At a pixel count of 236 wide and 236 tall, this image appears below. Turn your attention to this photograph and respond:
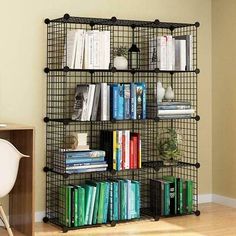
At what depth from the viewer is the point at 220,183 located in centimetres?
589

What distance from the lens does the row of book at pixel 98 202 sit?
4812 mm

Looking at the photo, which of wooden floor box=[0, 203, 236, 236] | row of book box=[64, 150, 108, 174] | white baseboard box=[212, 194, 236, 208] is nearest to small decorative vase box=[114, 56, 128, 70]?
row of book box=[64, 150, 108, 174]

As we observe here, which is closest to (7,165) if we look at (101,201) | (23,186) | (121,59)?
(23,186)

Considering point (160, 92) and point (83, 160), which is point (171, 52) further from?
point (83, 160)

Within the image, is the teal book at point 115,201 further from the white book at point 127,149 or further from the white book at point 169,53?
the white book at point 169,53

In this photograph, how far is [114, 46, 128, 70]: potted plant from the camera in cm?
512

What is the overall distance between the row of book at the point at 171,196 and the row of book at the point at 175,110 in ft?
1.96

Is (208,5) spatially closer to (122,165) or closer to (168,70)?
(168,70)

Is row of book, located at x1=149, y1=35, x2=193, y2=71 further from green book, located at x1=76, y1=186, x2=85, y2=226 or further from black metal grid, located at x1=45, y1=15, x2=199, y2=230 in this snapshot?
green book, located at x1=76, y1=186, x2=85, y2=226

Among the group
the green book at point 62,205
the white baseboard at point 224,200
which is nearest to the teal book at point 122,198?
the green book at point 62,205

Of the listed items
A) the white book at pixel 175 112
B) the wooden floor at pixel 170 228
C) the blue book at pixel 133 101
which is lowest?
the wooden floor at pixel 170 228

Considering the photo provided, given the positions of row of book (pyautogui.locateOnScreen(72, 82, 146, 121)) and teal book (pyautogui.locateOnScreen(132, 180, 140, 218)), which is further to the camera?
teal book (pyautogui.locateOnScreen(132, 180, 140, 218))

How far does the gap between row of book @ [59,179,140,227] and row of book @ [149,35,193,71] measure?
3.58ft

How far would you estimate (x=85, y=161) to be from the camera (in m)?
4.82
